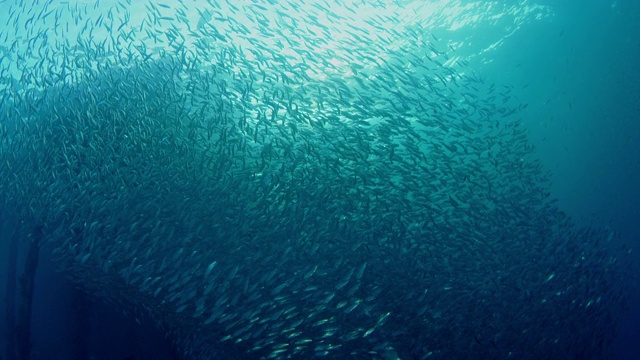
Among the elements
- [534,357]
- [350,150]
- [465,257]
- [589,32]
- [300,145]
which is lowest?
[534,357]

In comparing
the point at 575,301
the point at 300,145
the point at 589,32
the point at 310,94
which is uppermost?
the point at 589,32

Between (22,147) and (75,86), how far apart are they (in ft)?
7.93

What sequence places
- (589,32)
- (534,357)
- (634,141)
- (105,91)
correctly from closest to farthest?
(105,91) → (534,357) → (589,32) → (634,141)

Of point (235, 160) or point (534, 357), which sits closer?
point (235, 160)

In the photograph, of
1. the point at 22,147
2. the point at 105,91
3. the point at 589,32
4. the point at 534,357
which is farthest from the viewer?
the point at 589,32

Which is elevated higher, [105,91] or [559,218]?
[105,91]

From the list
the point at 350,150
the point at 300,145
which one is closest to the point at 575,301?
the point at 350,150

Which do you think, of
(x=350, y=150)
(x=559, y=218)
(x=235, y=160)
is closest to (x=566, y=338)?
(x=559, y=218)

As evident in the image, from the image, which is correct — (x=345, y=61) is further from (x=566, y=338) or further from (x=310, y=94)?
(x=566, y=338)

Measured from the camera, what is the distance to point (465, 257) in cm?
1135

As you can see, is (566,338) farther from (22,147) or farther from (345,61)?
(22,147)

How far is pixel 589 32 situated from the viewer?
1886 centimetres

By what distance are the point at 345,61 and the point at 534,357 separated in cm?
1071

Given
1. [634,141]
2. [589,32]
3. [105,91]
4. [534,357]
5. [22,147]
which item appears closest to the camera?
[105,91]
